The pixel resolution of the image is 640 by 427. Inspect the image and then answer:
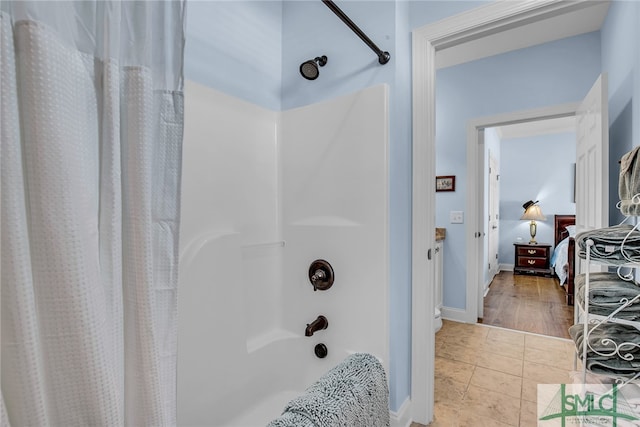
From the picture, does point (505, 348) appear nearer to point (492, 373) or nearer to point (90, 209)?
point (492, 373)

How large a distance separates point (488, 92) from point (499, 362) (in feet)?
8.15

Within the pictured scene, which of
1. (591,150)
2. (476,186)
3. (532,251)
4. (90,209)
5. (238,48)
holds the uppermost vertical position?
(238,48)

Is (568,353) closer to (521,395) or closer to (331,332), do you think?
(521,395)

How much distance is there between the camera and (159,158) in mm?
705

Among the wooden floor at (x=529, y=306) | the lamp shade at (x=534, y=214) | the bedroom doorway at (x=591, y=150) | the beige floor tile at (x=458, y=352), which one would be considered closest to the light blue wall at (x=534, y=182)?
the lamp shade at (x=534, y=214)

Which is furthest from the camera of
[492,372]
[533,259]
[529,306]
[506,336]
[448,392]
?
[533,259]

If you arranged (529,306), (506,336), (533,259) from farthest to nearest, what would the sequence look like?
(533,259) < (529,306) < (506,336)

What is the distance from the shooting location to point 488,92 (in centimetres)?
300

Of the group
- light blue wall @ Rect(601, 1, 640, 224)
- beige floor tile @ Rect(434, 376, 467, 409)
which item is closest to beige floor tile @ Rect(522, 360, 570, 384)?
beige floor tile @ Rect(434, 376, 467, 409)

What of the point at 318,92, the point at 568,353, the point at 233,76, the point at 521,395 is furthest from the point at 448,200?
the point at 233,76

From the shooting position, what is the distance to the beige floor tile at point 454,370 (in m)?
2.13

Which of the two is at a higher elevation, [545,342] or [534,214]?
[534,214]

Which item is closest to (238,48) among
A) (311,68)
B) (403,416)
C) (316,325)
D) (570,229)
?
(311,68)

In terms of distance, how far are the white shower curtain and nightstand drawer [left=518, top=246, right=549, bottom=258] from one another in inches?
236
